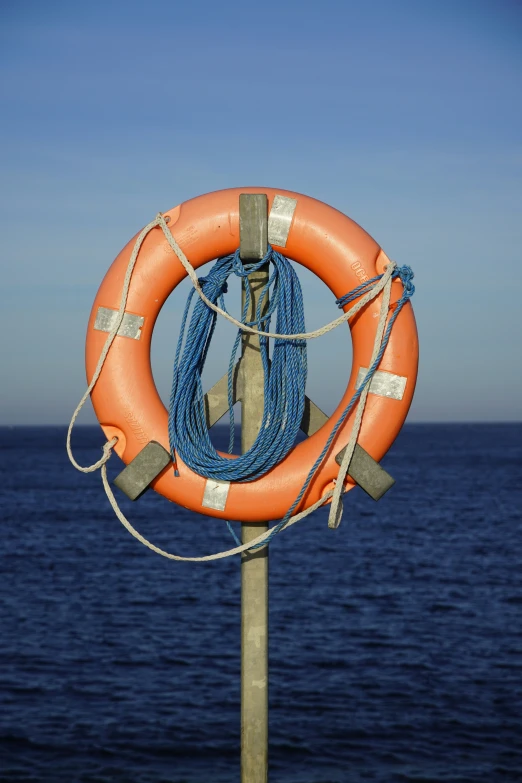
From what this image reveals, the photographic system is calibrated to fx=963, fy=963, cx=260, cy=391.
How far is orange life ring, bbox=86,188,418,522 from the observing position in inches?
134

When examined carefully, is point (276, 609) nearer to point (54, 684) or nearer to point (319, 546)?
point (54, 684)

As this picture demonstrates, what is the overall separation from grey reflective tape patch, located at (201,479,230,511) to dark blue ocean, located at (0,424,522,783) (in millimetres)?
4240

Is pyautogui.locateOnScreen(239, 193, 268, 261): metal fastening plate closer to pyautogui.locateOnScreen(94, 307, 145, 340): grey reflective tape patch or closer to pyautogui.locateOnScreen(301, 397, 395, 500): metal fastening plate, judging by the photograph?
pyautogui.locateOnScreen(94, 307, 145, 340): grey reflective tape patch

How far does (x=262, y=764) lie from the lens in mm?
3451

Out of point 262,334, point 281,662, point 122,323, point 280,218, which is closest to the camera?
point 262,334

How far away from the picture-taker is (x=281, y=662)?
9.33 metres

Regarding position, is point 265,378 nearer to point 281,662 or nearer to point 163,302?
point 163,302

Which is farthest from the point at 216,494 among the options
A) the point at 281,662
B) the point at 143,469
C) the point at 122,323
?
the point at 281,662

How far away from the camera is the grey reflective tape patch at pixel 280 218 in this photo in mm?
3395

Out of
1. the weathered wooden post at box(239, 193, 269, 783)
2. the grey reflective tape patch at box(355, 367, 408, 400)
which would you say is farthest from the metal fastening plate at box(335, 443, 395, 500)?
the weathered wooden post at box(239, 193, 269, 783)

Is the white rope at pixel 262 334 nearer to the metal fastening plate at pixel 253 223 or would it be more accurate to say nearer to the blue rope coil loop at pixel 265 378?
the blue rope coil loop at pixel 265 378

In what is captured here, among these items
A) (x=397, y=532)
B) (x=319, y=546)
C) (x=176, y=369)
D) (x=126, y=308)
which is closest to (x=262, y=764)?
(x=176, y=369)

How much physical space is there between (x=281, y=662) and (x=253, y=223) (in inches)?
267

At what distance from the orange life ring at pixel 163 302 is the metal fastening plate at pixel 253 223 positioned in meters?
0.07
